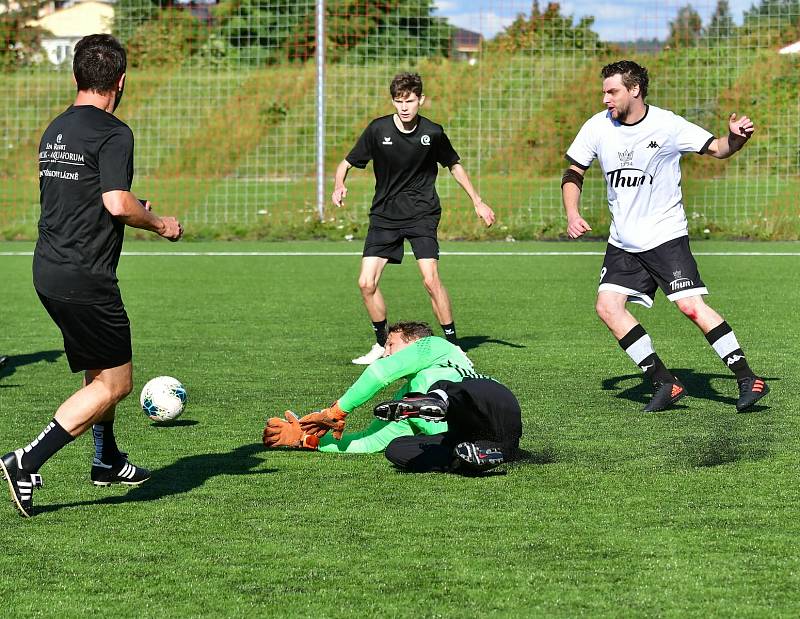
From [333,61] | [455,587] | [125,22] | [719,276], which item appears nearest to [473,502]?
[455,587]

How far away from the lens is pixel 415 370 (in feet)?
20.9

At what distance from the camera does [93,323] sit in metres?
5.46

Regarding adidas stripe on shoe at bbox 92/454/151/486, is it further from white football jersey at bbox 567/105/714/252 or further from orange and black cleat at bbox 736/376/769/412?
orange and black cleat at bbox 736/376/769/412

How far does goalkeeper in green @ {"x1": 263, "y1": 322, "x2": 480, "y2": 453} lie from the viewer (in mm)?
6297

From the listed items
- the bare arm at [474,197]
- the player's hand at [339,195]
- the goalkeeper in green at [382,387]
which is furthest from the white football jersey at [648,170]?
the player's hand at [339,195]

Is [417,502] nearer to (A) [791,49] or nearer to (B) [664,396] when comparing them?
(B) [664,396]

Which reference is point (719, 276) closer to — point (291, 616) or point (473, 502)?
point (473, 502)

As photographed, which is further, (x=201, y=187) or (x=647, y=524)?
(x=201, y=187)

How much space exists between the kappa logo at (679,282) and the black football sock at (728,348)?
0.34 meters

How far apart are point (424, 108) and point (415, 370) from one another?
749 inches

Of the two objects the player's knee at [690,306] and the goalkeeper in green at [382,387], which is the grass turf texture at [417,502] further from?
the player's knee at [690,306]

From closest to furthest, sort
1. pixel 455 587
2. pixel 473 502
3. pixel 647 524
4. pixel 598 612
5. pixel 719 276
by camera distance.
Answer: pixel 598 612 → pixel 455 587 → pixel 647 524 → pixel 473 502 → pixel 719 276

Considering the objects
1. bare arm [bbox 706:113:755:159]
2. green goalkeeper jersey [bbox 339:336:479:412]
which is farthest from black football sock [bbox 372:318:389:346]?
green goalkeeper jersey [bbox 339:336:479:412]

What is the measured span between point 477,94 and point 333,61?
8.83ft
